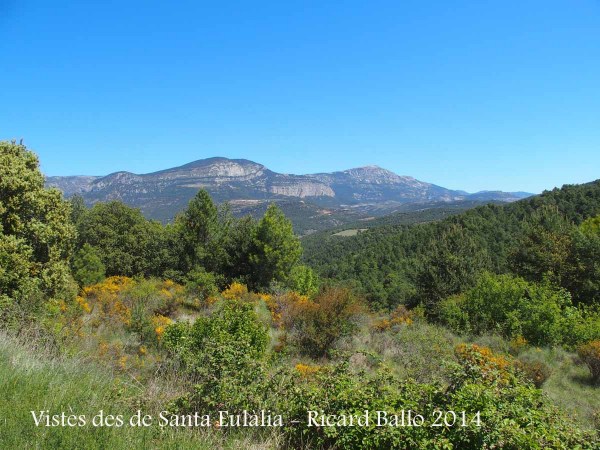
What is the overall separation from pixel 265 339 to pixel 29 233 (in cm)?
713

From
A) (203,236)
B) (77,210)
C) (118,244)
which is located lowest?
(118,244)

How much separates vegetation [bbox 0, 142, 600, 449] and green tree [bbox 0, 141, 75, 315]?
0.14 feet

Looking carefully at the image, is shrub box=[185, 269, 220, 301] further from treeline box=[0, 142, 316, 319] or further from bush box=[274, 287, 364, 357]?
bush box=[274, 287, 364, 357]

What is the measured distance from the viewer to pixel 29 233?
9.94 m

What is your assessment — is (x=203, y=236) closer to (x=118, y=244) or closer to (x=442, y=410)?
(x=118, y=244)

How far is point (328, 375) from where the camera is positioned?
4.18 metres

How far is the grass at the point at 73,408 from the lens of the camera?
2873 millimetres

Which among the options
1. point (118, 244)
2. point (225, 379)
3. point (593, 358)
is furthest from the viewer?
point (118, 244)

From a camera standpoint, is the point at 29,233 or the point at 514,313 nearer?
the point at 29,233

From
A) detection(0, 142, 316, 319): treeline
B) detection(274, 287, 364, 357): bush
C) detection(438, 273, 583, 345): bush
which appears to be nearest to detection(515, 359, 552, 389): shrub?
detection(438, 273, 583, 345): bush

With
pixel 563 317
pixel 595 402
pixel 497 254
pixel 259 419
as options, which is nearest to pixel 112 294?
pixel 259 419

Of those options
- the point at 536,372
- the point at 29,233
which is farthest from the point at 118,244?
the point at 536,372

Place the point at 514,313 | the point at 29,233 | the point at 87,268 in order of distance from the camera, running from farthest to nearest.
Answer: the point at 87,268 → the point at 514,313 → the point at 29,233

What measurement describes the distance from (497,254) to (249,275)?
36653 mm
